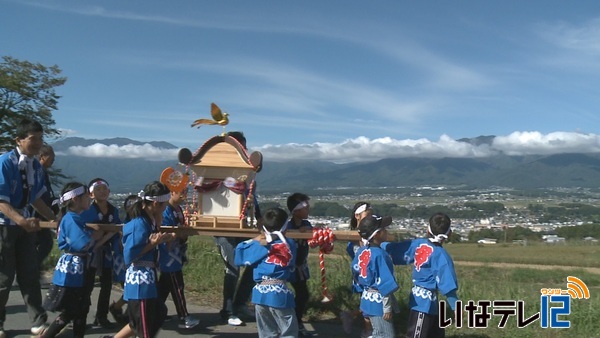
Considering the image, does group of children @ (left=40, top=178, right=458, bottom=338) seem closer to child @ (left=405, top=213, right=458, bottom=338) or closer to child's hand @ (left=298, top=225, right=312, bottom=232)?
child @ (left=405, top=213, right=458, bottom=338)

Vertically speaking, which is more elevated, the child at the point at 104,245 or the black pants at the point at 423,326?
the child at the point at 104,245

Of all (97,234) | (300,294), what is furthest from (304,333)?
(97,234)

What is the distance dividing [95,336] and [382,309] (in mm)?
3208

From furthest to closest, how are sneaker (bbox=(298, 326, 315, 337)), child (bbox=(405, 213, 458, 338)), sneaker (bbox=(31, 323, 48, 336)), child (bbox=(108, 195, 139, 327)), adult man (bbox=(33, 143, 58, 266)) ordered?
adult man (bbox=(33, 143, 58, 266)), child (bbox=(108, 195, 139, 327)), sneaker (bbox=(298, 326, 315, 337)), sneaker (bbox=(31, 323, 48, 336)), child (bbox=(405, 213, 458, 338))

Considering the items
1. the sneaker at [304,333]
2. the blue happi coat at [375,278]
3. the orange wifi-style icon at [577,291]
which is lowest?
the sneaker at [304,333]

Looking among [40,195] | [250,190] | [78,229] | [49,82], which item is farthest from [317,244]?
[49,82]

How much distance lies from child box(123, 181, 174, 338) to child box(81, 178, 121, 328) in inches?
39.7

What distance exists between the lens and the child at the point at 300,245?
19.0ft

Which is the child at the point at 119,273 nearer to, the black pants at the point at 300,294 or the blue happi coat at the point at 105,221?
the blue happi coat at the point at 105,221

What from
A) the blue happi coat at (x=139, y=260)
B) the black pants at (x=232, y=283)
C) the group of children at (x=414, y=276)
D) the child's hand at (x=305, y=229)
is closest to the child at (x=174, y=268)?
the black pants at (x=232, y=283)

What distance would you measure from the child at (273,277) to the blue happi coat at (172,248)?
4.25 ft

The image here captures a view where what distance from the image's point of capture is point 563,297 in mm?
5902

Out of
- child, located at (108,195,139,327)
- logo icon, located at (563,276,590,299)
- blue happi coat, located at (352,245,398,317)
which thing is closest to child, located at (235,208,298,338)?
blue happi coat, located at (352,245,398,317)

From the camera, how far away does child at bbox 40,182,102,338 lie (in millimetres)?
5090
